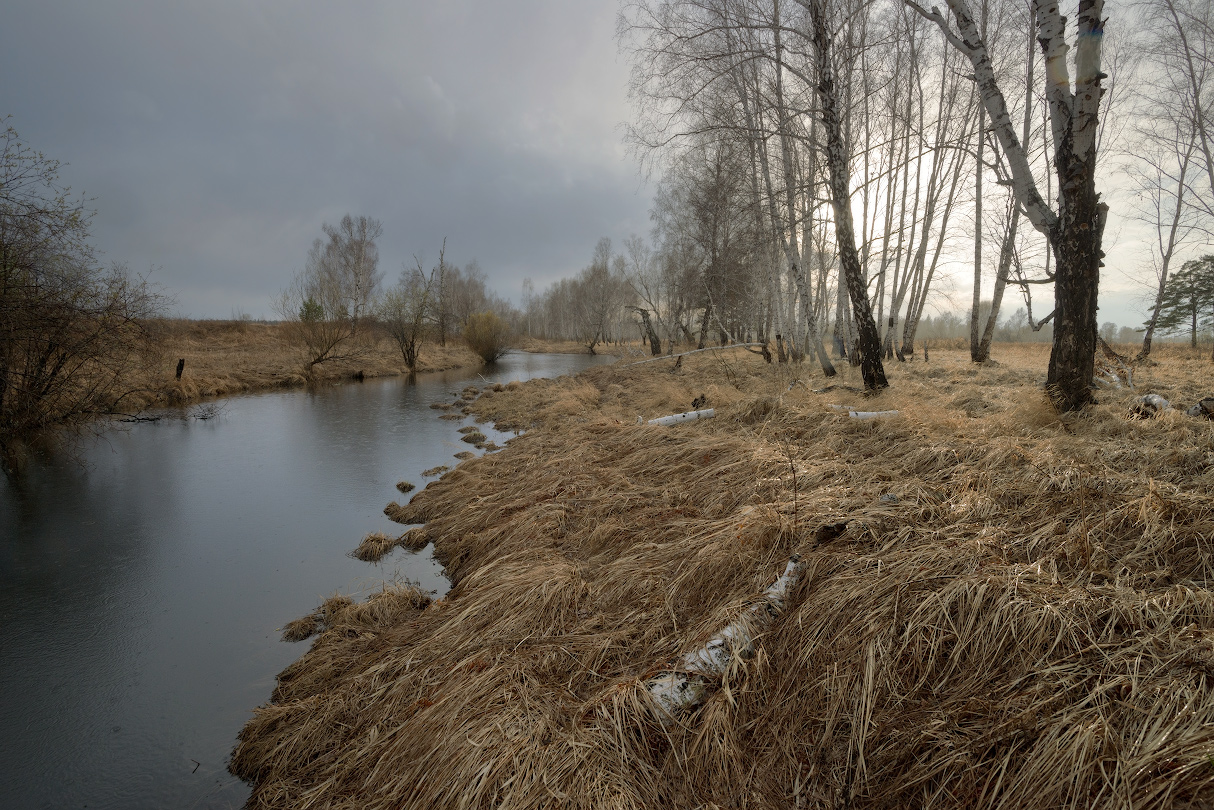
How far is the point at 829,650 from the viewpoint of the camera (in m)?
2.17

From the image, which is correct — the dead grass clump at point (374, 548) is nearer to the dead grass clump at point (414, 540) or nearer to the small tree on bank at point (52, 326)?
the dead grass clump at point (414, 540)

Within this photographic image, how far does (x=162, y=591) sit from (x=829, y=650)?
5582 mm

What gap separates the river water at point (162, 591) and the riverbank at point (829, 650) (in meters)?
0.47

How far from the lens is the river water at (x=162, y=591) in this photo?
2838mm

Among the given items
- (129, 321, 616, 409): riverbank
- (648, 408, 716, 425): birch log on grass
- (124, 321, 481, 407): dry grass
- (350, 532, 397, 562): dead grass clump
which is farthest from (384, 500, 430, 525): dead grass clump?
(124, 321, 481, 407): dry grass

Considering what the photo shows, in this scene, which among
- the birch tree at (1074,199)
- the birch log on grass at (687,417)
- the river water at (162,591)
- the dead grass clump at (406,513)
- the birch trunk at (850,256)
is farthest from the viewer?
the birch trunk at (850,256)

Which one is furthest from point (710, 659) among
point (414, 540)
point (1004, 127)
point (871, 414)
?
point (1004, 127)

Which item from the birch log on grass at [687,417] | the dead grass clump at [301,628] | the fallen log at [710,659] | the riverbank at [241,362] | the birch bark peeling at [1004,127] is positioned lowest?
the dead grass clump at [301,628]

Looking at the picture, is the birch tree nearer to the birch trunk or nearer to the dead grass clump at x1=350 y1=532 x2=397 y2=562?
the birch trunk

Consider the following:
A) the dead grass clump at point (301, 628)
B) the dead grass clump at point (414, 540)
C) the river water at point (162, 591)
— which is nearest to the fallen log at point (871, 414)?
the river water at point (162, 591)

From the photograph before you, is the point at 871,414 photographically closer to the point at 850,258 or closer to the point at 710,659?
the point at 850,258

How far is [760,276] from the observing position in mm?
18922

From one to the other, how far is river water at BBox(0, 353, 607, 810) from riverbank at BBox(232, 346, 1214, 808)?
466 millimetres

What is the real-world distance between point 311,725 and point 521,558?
1732 millimetres
